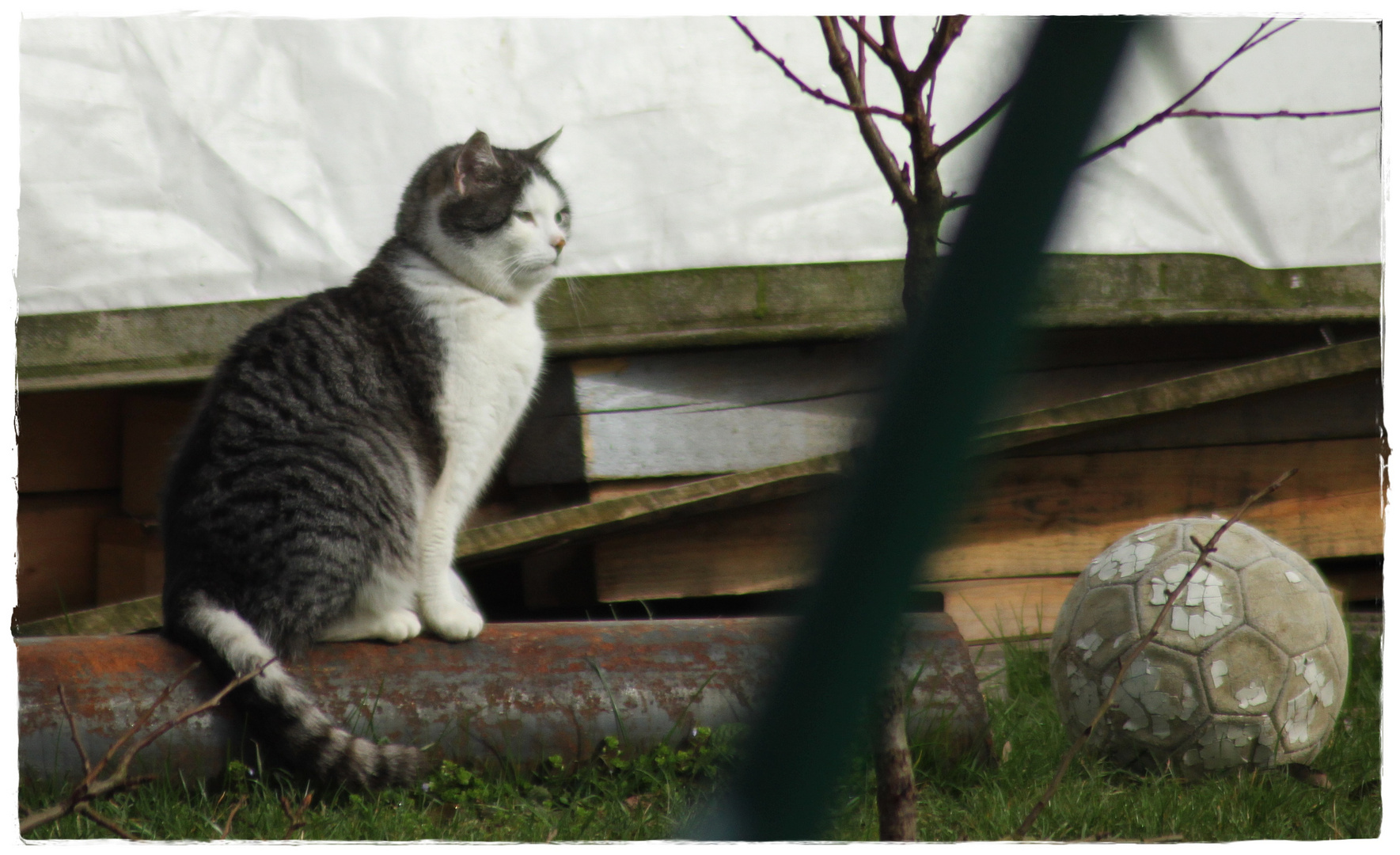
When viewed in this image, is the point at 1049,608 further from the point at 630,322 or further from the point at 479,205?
the point at 479,205

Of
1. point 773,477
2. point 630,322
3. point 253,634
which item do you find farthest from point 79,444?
point 773,477

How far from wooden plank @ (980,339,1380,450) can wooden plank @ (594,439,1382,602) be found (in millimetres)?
131

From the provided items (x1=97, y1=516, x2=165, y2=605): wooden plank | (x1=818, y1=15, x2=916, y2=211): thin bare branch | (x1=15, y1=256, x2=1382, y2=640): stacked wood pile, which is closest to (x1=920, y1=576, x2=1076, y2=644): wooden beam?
(x1=15, y1=256, x2=1382, y2=640): stacked wood pile

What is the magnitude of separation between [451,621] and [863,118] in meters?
1.01

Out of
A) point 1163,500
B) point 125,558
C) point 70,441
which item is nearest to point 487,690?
point 125,558

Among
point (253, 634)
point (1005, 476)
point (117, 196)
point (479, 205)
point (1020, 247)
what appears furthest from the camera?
point (1005, 476)

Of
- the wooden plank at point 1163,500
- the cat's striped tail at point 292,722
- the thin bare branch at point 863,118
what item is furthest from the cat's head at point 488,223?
the wooden plank at point 1163,500

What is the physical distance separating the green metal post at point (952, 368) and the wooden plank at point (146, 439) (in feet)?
7.45

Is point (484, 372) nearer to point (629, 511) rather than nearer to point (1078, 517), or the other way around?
point (629, 511)

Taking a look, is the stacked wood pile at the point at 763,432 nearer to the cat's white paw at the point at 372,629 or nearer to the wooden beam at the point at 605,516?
the wooden beam at the point at 605,516

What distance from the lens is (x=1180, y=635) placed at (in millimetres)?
1531

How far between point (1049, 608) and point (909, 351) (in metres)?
2.15

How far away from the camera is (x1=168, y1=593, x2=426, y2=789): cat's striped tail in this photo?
4.68 feet

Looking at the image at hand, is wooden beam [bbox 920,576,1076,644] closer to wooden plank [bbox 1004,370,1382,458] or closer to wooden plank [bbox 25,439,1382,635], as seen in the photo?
→ wooden plank [bbox 25,439,1382,635]
